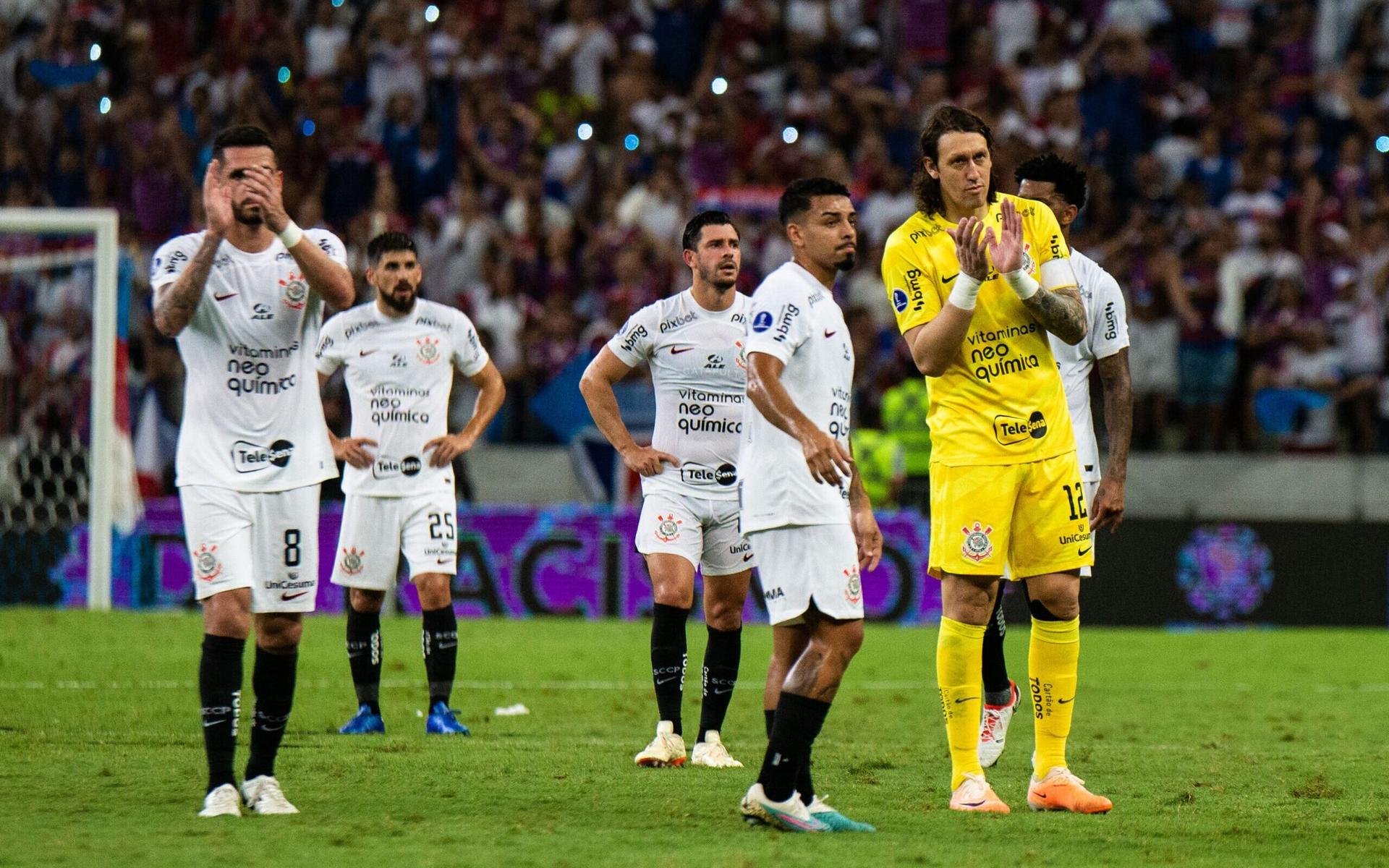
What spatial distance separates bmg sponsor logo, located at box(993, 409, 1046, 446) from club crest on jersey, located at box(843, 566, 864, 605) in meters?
0.85

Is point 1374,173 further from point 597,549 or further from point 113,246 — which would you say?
point 113,246

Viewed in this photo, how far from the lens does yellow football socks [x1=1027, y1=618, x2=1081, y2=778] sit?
23.1 feet

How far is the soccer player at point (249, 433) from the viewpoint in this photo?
6680mm

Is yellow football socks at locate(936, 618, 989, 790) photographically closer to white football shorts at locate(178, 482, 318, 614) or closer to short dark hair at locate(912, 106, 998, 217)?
short dark hair at locate(912, 106, 998, 217)

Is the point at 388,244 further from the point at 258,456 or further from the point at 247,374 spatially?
the point at 258,456

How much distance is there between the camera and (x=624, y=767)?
8.23 meters

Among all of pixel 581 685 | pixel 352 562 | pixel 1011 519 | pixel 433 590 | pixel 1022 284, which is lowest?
pixel 581 685

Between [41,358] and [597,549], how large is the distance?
566cm

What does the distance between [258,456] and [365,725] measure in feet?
10.2

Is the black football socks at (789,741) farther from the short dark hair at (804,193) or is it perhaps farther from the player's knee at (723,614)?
the player's knee at (723,614)

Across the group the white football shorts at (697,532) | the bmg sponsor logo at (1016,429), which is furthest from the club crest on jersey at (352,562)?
the bmg sponsor logo at (1016,429)

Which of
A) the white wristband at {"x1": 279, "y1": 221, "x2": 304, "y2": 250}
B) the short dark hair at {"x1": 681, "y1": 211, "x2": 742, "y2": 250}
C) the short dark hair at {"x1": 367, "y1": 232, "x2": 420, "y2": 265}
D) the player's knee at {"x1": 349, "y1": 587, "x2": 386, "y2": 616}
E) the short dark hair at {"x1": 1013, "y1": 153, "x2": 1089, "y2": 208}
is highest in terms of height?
the short dark hair at {"x1": 1013, "y1": 153, "x2": 1089, "y2": 208}

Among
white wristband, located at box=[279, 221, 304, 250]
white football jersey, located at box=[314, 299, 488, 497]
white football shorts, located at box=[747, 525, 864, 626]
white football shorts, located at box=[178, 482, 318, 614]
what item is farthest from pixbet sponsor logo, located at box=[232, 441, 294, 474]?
white football jersey, located at box=[314, 299, 488, 497]

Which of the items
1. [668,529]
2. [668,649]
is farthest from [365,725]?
[668,529]
